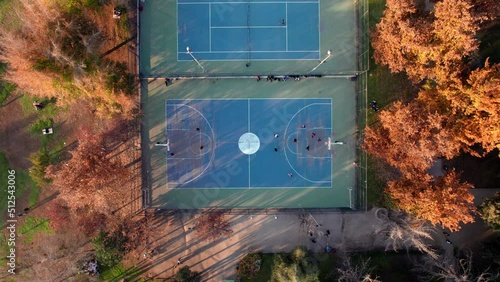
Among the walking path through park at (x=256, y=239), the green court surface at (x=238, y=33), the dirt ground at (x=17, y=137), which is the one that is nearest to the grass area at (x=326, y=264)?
the walking path through park at (x=256, y=239)

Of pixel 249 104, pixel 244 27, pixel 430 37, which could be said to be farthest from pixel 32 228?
pixel 430 37

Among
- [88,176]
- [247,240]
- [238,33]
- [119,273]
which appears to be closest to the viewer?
[88,176]

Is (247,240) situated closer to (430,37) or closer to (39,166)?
(39,166)

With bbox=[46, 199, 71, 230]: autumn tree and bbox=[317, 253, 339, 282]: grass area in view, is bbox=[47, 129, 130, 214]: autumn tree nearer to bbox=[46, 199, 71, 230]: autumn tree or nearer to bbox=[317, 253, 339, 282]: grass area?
bbox=[46, 199, 71, 230]: autumn tree

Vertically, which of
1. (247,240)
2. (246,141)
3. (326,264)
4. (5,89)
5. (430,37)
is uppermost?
(430,37)

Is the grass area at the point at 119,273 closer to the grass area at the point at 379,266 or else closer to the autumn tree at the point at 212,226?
the autumn tree at the point at 212,226

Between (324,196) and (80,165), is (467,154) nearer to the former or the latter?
(324,196)
